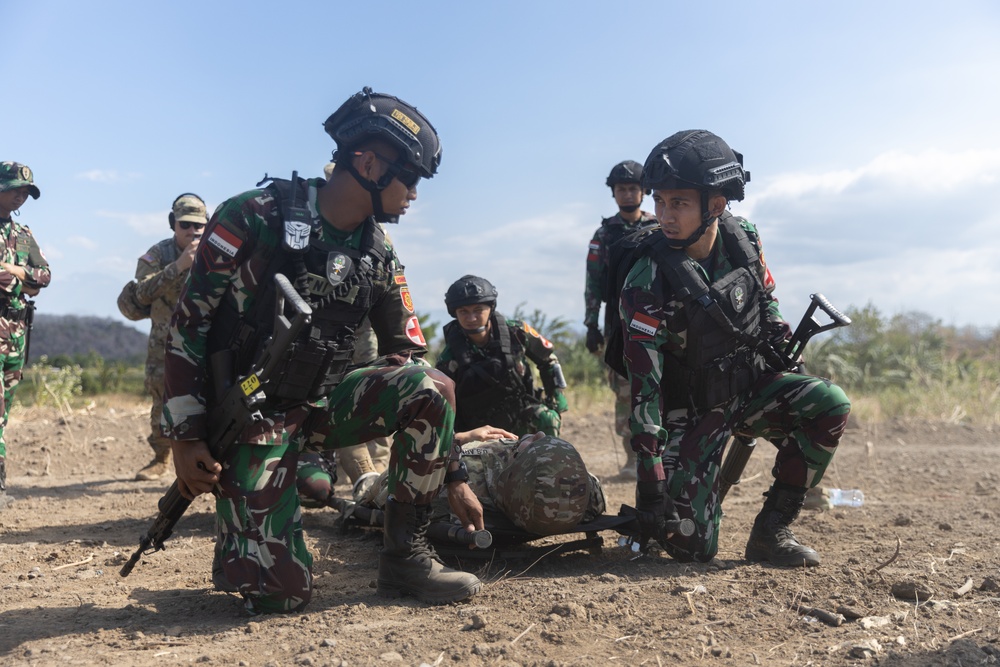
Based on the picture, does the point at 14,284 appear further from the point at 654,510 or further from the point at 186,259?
the point at 654,510

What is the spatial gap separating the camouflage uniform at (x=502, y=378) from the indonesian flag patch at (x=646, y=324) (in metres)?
1.97

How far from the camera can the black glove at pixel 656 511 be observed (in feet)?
13.6

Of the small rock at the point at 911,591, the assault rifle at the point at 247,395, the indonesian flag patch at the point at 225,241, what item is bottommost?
the small rock at the point at 911,591

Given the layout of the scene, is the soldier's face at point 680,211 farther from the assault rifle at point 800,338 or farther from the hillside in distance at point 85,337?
the hillside in distance at point 85,337

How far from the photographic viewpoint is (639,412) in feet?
13.7

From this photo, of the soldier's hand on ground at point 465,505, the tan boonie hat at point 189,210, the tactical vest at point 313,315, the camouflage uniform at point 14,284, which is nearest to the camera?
the tactical vest at point 313,315

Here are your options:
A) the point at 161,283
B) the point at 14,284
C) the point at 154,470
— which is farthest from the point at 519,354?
the point at 14,284

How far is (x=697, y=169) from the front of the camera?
4.23m

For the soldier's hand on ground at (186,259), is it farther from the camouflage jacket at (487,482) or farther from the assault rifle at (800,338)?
the assault rifle at (800,338)

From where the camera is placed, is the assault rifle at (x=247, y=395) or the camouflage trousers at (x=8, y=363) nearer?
the assault rifle at (x=247, y=395)

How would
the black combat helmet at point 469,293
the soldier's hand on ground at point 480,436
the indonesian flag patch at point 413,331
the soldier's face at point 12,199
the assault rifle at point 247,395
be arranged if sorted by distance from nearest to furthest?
the assault rifle at point 247,395
the indonesian flag patch at point 413,331
the soldier's hand on ground at point 480,436
the black combat helmet at point 469,293
the soldier's face at point 12,199

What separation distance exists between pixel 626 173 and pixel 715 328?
10.7 feet

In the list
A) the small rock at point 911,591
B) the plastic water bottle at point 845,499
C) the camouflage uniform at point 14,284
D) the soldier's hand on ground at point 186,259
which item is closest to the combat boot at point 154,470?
the camouflage uniform at point 14,284

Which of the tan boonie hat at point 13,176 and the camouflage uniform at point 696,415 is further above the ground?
the tan boonie hat at point 13,176
